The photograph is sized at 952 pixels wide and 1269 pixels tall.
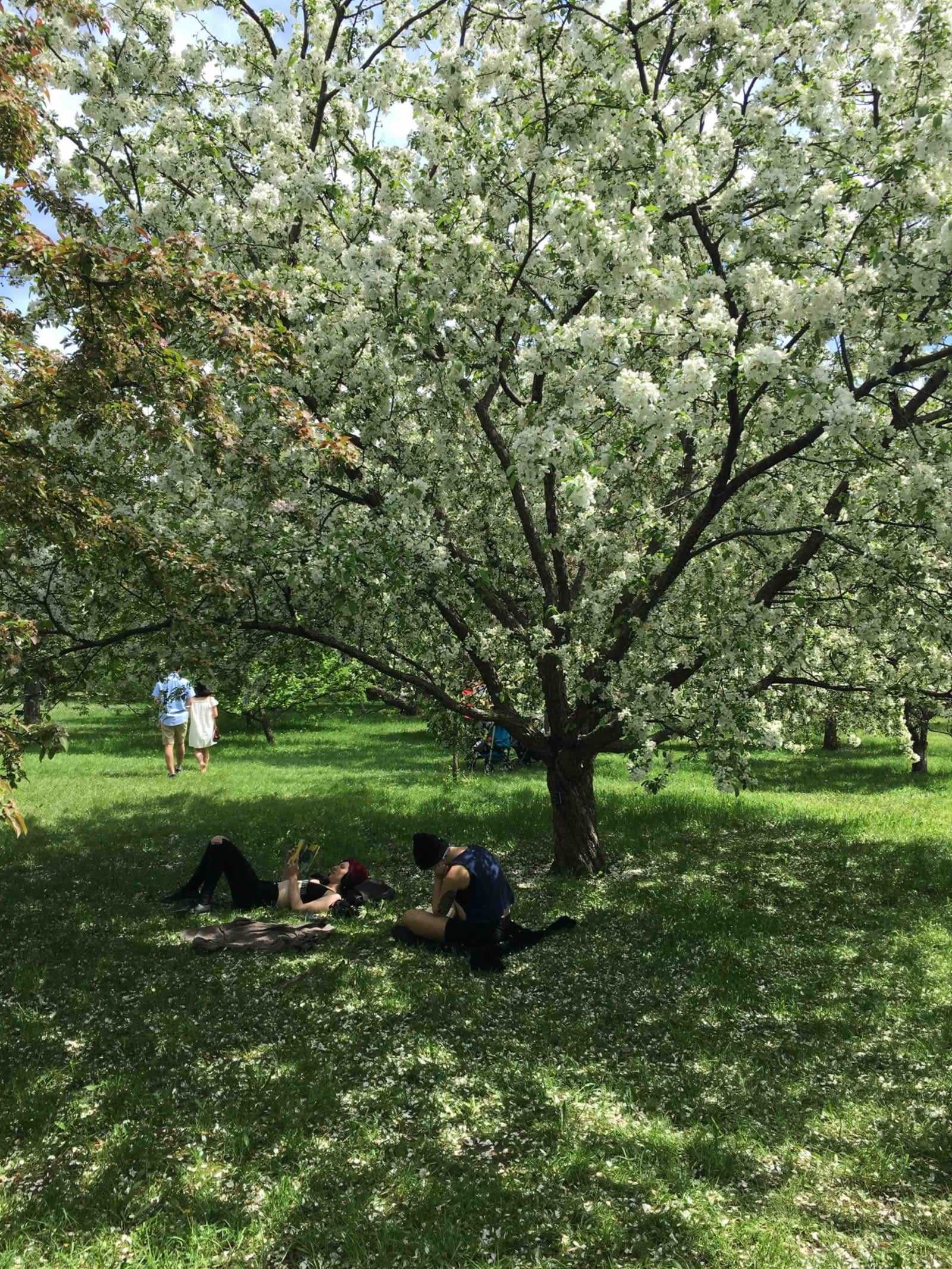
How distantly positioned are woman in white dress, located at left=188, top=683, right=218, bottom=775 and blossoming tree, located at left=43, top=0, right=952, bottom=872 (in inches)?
327

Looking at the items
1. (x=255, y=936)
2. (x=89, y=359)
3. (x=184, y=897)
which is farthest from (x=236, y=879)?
(x=89, y=359)

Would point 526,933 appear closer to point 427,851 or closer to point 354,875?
point 427,851

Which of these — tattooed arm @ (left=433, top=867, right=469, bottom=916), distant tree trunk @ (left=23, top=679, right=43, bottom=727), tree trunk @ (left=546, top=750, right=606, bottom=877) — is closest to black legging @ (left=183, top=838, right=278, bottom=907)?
tattooed arm @ (left=433, top=867, right=469, bottom=916)

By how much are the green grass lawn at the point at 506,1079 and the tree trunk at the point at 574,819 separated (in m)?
0.41

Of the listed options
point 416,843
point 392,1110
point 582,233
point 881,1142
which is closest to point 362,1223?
point 392,1110

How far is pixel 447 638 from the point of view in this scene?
34.1 feet

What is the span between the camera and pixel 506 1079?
5375 mm

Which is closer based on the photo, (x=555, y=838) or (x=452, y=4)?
(x=452, y=4)

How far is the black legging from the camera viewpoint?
877 cm

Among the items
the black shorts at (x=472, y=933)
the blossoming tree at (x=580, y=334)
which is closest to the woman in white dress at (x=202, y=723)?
the blossoming tree at (x=580, y=334)

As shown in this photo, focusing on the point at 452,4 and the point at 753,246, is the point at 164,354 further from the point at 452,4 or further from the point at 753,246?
the point at 452,4

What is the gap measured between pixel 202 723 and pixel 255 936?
10624 mm

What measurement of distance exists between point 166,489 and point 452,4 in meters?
6.09

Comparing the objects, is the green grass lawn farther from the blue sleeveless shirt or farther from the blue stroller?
the blue stroller
